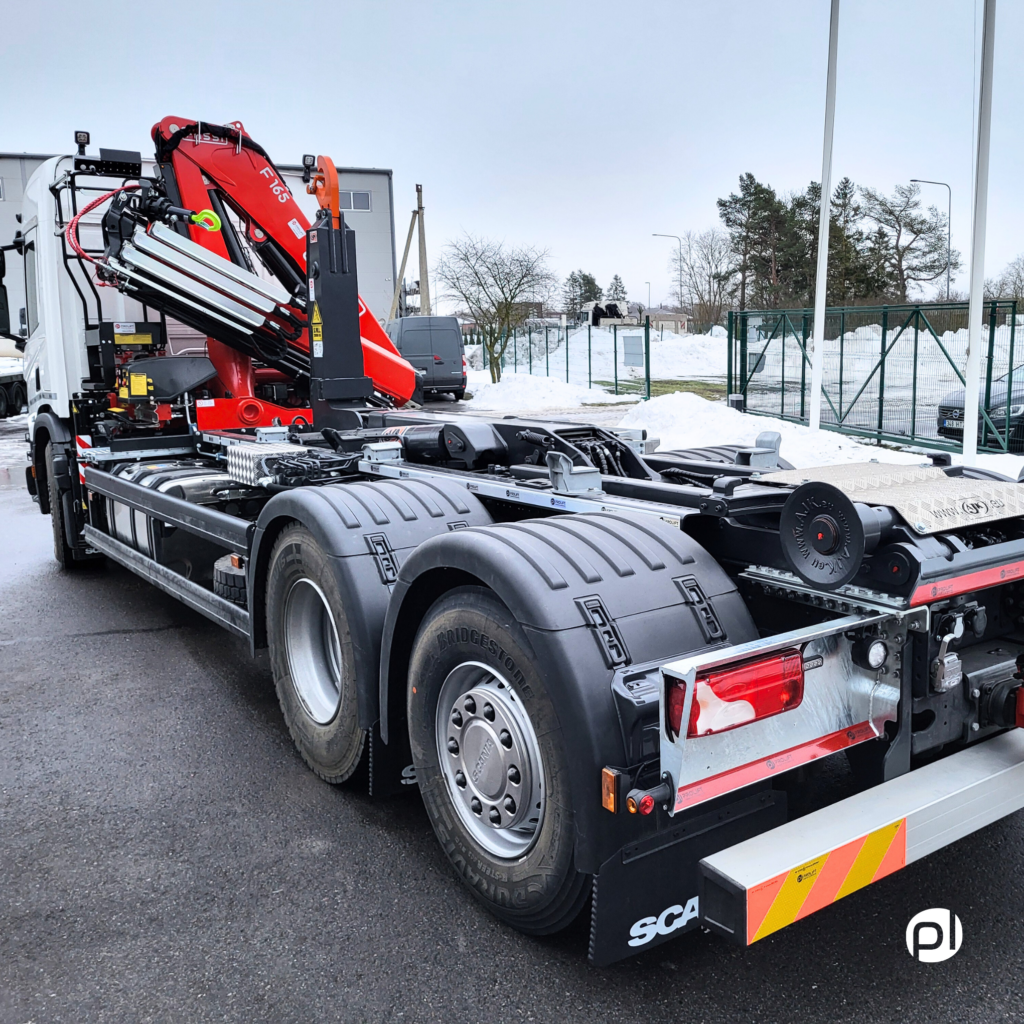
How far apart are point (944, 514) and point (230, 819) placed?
2.81 m

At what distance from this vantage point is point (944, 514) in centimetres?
267

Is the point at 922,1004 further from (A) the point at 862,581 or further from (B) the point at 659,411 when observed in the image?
(B) the point at 659,411

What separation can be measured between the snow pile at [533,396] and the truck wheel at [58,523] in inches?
659

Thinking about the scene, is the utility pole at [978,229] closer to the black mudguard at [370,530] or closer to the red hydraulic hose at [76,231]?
the black mudguard at [370,530]

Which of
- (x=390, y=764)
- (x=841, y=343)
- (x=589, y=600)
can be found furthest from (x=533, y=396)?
(x=589, y=600)

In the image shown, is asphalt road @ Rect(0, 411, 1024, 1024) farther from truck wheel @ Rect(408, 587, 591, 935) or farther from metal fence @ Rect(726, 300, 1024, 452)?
metal fence @ Rect(726, 300, 1024, 452)

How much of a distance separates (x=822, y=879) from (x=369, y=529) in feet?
6.77

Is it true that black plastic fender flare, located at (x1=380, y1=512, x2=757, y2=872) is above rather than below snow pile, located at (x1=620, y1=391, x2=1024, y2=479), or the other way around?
above

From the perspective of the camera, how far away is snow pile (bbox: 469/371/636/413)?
26.1m

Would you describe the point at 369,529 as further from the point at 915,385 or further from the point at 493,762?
the point at 915,385

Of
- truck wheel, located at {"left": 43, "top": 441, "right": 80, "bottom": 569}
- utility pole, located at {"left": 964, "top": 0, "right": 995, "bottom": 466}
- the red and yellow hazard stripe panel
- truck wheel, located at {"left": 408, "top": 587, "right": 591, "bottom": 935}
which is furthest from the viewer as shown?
utility pole, located at {"left": 964, "top": 0, "right": 995, "bottom": 466}

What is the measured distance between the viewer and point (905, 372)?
14.5m

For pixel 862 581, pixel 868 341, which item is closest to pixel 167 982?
pixel 862 581

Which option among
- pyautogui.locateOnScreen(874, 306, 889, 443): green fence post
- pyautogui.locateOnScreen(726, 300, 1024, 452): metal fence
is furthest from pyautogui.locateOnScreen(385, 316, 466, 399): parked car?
pyautogui.locateOnScreen(874, 306, 889, 443): green fence post
